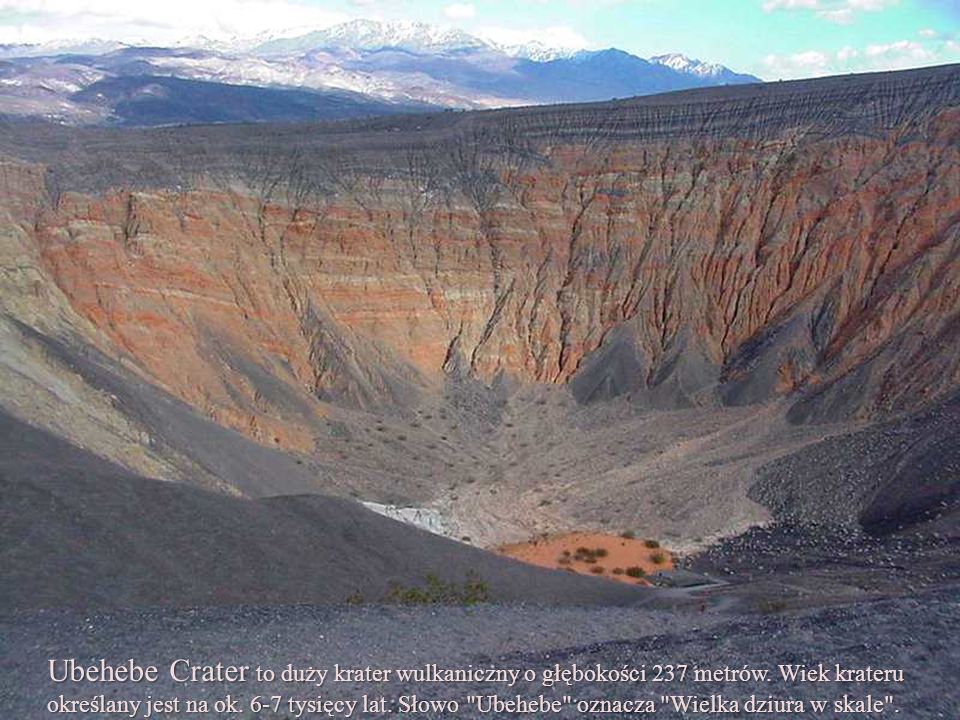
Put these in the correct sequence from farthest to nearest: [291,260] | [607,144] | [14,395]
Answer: [607,144] < [291,260] < [14,395]

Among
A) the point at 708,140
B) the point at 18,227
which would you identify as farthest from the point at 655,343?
the point at 18,227

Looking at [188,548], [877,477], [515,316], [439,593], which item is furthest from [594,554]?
[515,316]

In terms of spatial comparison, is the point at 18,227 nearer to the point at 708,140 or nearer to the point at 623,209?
the point at 623,209

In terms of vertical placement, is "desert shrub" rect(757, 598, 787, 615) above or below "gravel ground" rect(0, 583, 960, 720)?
below

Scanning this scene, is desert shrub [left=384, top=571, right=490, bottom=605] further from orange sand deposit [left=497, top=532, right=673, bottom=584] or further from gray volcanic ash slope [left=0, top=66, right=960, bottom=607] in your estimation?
orange sand deposit [left=497, top=532, right=673, bottom=584]

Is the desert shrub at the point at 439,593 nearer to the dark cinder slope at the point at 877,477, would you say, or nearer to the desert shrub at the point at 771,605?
the desert shrub at the point at 771,605

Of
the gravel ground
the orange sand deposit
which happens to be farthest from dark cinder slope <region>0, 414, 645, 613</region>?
the orange sand deposit

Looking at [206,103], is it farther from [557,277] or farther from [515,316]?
[515,316]

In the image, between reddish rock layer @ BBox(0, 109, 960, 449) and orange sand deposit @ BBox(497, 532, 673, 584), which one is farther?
reddish rock layer @ BBox(0, 109, 960, 449)
